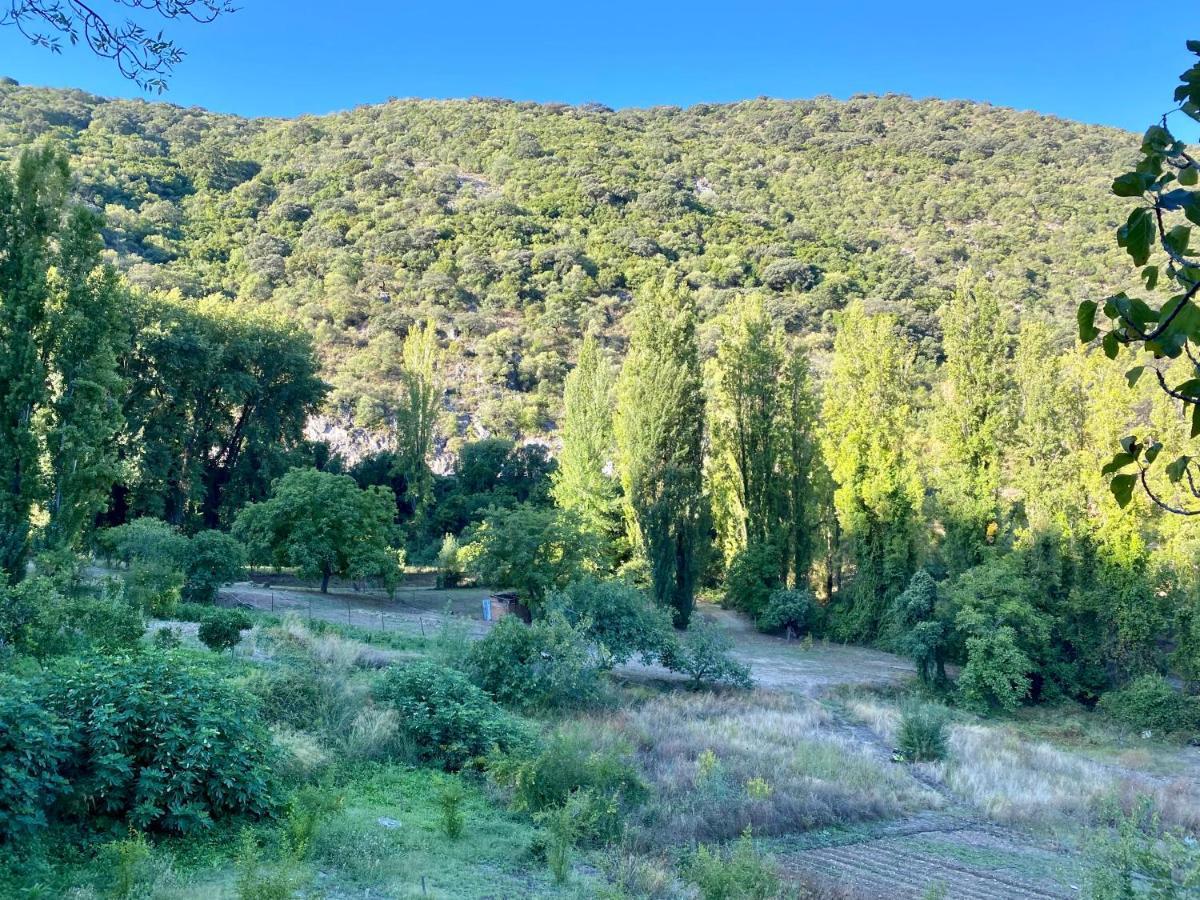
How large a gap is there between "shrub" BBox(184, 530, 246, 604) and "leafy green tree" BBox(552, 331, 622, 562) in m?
13.6

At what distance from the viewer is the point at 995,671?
20.9m

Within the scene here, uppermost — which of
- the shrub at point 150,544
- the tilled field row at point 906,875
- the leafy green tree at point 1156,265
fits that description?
the leafy green tree at point 1156,265

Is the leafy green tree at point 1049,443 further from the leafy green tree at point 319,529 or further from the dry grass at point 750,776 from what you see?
the leafy green tree at point 319,529

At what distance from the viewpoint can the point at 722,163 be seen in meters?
96.1

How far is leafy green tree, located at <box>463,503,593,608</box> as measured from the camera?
78.3 ft

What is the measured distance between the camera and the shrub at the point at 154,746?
695 cm

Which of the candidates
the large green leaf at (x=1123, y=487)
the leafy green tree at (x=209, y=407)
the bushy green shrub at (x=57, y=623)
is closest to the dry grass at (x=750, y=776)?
the bushy green shrub at (x=57, y=623)

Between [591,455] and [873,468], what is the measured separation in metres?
10.5

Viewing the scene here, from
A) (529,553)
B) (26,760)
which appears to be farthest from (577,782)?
(529,553)

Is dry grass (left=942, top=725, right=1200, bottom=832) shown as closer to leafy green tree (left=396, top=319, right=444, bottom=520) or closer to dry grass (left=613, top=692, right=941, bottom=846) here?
dry grass (left=613, top=692, right=941, bottom=846)

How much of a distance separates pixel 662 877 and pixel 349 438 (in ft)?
141

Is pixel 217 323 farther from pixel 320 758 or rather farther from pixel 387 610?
pixel 320 758

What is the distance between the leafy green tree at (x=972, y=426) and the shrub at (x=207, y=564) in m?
20.5

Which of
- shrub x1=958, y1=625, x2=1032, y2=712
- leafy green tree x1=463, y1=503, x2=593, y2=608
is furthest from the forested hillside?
shrub x1=958, y1=625, x2=1032, y2=712
